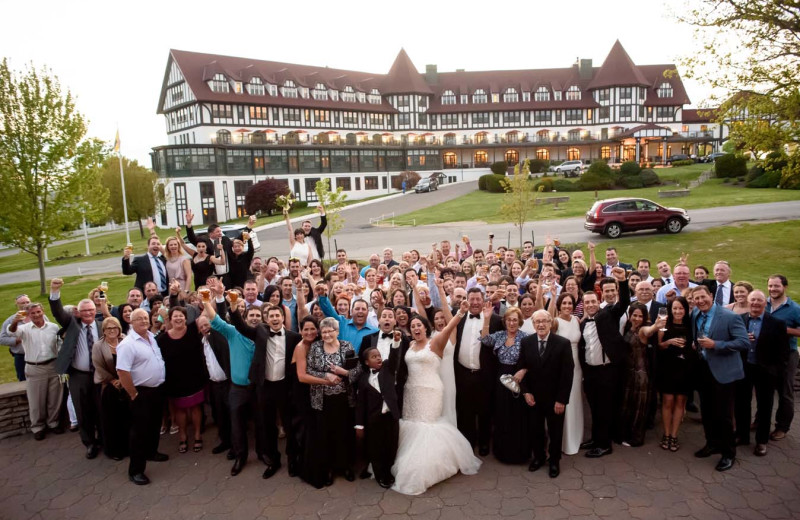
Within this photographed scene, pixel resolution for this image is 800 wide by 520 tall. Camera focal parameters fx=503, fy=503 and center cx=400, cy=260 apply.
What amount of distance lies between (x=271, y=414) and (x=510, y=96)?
74.9 m

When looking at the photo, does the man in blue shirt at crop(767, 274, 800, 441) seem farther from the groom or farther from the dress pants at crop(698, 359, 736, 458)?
the groom

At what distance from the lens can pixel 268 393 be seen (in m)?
6.26

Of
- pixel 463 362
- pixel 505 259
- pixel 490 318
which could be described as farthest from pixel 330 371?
pixel 505 259

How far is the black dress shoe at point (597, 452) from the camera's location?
6.36m

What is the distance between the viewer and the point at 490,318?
6.63 metres

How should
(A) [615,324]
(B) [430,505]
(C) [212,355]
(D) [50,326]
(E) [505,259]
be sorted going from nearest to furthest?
1. (B) [430,505]
2. (A) [615,324]
3. (C) [212,355]
4. (D) [50,326]
5. (E) [505,259]

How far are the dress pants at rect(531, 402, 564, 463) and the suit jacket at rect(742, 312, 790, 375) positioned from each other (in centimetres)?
271

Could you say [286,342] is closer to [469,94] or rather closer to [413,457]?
[413,457]

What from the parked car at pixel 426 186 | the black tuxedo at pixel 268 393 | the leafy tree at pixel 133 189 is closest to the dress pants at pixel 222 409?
the black tuxedo at pixel 268 393

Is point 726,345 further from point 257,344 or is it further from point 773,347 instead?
point 257,344

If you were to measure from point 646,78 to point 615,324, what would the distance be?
81.2 meters

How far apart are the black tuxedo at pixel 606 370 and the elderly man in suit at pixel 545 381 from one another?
58 cm

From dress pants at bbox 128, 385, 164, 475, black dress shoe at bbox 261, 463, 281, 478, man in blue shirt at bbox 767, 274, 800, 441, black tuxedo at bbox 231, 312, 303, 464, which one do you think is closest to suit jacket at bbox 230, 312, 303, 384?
black tuxedo at bbox 231, 312, 303, 464

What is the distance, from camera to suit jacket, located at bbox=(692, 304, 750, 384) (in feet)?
19.5
